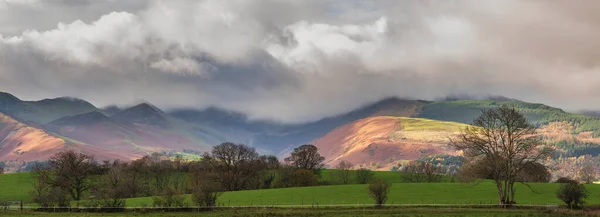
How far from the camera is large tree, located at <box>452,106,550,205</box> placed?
95.1 m

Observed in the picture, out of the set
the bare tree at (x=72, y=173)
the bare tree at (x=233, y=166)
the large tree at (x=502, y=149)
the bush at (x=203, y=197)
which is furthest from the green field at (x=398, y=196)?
the bare tree at (x=233, y=166)

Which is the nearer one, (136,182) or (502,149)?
(502,149)

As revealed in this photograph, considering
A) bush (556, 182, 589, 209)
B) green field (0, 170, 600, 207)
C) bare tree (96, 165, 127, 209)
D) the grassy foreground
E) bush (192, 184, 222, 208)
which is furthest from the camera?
green field (0, 170, 600, 207)

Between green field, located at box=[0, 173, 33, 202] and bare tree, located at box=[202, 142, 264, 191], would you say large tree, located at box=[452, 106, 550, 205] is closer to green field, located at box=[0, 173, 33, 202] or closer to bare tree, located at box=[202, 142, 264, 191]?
bare tree, located at box=[202, 142, 264, 191]

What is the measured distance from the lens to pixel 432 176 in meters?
195

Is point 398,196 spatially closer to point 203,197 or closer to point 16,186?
point 203,197

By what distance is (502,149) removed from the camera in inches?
3841

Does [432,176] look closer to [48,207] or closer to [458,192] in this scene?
[458,192]

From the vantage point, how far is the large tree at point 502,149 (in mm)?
95125

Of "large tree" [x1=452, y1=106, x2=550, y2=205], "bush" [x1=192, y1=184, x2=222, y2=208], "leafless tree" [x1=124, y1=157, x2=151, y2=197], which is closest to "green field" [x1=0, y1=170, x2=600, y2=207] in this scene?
"bush" [x1=192, y1=184, x2=222, y2=208]

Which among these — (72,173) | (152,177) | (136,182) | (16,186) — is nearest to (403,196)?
(136,182)

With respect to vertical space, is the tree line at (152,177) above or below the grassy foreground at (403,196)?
above

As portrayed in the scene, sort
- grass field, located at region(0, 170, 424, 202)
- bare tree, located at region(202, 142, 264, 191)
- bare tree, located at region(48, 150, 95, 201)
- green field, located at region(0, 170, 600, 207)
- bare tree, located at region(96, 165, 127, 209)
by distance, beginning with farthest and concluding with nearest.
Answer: bare tree, located at region(202, 142, 264, 191) → grass field, located at region(0, 170, 424, 202) → bare tree, located at region(48, 150, 95, 201) → green field, located at region(0, 170, 600, 207) → bare tree, located at region(96, 165, 127, 209)

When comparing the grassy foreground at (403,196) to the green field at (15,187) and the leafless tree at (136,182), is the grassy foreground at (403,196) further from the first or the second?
the green field at (15,187)
